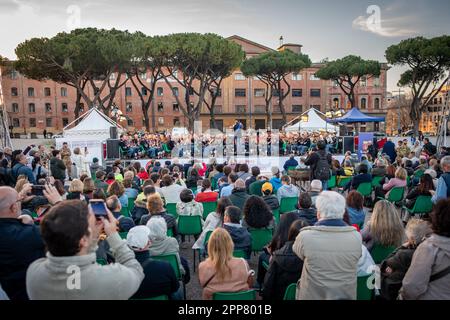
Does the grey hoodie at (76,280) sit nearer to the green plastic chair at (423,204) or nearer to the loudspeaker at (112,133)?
the green plastic chair at (423,204)

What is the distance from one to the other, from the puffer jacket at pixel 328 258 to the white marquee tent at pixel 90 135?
1390 centimetres

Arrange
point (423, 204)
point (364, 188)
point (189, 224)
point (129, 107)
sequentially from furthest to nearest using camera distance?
1. point (129, 107)
2. point (364, 188)
3. point (423, 204)
4. point (189, 224)

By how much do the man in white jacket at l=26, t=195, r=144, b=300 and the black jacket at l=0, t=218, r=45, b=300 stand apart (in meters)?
0.69

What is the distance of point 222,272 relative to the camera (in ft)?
9.83

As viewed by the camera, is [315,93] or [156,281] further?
[315,93]

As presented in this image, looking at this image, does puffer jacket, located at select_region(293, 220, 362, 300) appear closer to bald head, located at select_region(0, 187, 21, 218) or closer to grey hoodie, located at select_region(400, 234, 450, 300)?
grey hoodie, located at select_region(400, 234, 450, 300)

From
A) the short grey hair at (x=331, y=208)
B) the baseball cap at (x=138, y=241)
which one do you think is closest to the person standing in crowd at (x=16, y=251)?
the baseball cap at (x=138, y=241)

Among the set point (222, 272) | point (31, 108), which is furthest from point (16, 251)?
point (31, 108)

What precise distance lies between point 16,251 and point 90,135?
16.0m

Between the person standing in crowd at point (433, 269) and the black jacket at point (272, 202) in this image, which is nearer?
the person standing in crowd at point (433, 269)

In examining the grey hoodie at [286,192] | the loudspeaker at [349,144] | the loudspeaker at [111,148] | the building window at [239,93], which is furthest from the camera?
the building window at [239,93]

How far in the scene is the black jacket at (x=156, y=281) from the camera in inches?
105

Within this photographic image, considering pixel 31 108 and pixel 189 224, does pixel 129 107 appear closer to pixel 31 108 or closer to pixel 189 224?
pixel 31 108

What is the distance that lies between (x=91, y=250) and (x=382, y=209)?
3010 mm
